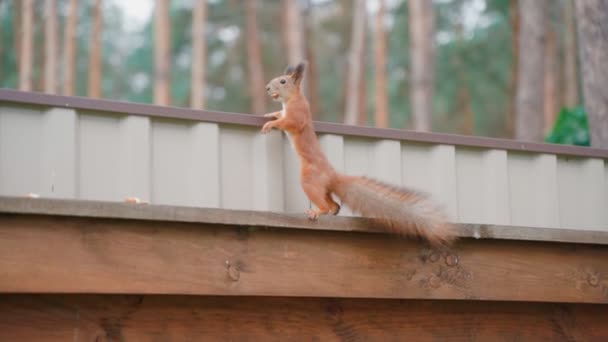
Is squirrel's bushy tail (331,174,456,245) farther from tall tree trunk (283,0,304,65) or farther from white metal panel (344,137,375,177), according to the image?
tall tree trunk (283,0,304,65)

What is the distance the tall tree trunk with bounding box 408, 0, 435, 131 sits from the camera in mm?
12875

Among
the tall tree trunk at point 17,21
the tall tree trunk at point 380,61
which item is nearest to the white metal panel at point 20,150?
the tall tree trunk at point 380,61

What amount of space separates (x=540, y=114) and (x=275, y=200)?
8.29m

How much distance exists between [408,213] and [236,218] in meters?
0.70

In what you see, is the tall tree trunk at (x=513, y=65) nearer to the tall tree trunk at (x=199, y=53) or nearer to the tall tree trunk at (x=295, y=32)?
the tall tree trunk at (x=295, y=32)

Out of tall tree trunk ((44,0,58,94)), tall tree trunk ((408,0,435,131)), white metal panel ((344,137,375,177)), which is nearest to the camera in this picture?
white metal panel ((344,137,375,177))

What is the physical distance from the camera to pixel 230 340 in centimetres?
271

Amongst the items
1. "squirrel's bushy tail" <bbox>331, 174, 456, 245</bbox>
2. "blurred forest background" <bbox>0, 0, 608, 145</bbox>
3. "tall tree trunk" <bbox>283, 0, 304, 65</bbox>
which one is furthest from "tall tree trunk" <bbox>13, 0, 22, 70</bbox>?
"squirrel's bushy tail" <bbox>331, 174, 456, 245</bbox>

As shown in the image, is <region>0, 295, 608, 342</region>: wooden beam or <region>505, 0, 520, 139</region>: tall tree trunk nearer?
<region>0, 295, 608, 342</region>: wooden beam

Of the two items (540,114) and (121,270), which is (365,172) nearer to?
(121,270)

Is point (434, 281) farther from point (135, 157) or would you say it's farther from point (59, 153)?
point (59, 153)

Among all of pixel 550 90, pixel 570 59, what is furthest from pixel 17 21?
pixel 570 59

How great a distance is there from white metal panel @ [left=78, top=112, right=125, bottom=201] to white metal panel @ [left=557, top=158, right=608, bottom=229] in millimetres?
2334

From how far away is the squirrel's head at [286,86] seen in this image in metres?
3.94
